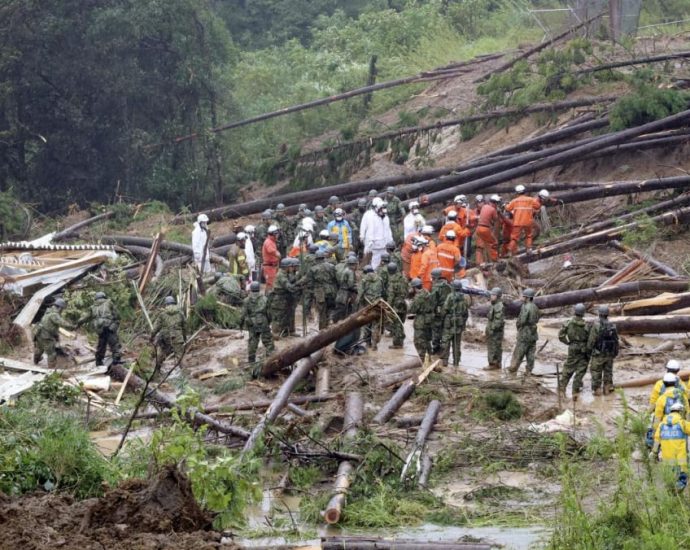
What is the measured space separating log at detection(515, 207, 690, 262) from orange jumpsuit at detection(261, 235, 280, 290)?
4730mm

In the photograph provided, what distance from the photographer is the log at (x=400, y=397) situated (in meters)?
16.8

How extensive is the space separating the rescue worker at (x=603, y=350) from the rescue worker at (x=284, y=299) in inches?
213

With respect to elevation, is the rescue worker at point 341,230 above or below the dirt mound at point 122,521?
above

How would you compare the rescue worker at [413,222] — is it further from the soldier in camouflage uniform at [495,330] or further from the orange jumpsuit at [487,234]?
the soldier in camouflage uniform at [495,330]

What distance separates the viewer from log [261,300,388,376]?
17.1 meters

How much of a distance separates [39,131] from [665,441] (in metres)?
25.5

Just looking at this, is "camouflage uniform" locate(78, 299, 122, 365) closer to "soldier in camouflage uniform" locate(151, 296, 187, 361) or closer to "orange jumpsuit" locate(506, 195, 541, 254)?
"soldier in camouflage uniform" locate(151, 296, 187, 361)

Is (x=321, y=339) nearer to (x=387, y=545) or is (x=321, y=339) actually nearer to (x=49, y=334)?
(x=49, y=334)

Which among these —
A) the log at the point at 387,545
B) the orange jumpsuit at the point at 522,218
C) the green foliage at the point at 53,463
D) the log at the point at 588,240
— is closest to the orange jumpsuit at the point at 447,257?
the orange jumpsuit at the point at 522,218

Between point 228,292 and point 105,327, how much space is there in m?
2.94

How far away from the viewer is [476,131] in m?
32.0

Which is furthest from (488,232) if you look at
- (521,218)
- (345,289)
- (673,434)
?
(673,434)

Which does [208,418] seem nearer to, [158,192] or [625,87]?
[625,87]

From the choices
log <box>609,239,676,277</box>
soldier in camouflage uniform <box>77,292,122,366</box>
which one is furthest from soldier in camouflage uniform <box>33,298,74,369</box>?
log <box>609,239,676,277</box>
